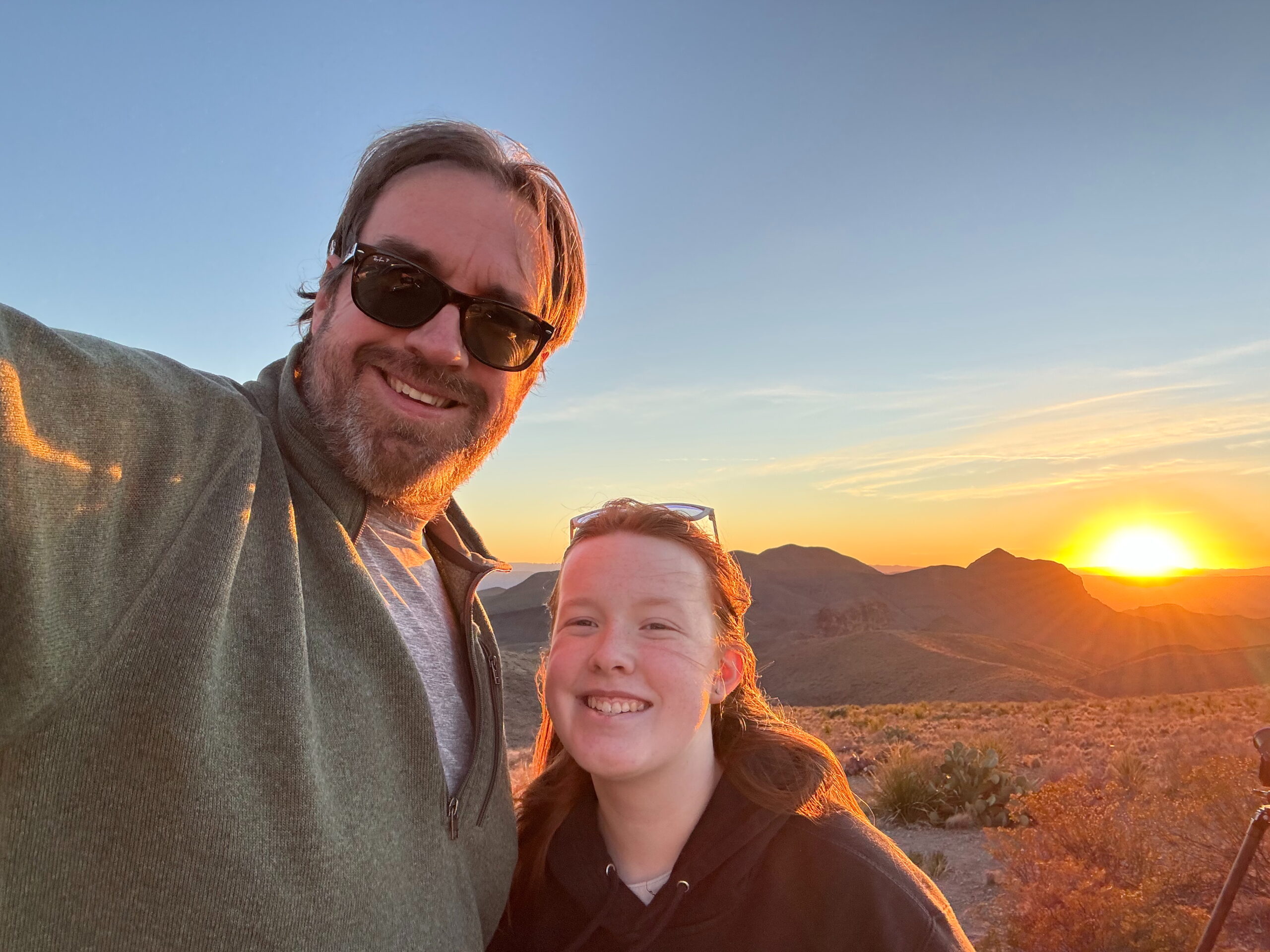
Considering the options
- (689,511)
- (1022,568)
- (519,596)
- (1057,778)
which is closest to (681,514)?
(689,511)

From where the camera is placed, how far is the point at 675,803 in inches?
101

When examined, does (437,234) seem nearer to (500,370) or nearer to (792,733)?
(500,370)

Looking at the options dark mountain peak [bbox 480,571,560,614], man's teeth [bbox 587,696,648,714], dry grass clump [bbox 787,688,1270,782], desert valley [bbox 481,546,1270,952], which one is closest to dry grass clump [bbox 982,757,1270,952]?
desert valley [bbox 481,546,1270,952]

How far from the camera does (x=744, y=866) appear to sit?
2324 mm

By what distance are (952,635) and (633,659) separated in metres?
62.9

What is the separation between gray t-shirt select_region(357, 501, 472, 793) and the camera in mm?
2123

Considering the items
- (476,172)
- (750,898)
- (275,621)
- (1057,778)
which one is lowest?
(1057,778)

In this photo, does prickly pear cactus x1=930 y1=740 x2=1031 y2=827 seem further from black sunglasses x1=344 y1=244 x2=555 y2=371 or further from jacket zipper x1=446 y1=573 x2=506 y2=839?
black sunglasses x1=344 y1=244 x2=555 y2=371

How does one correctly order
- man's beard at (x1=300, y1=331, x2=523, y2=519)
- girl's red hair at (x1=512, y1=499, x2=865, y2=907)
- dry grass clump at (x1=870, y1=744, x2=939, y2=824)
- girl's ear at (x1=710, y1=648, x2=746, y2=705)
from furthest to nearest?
dry grass clump at (x1=870, y1=744, x2=939, y2=824)
girl's ear at (x1=710, y1=648, x2=746, y2=705)
girl's red hair at (x1=512, y1=499, x2=865, y2=907)
man's beard at (x1=300, y1=331, x2=523, y2=519)

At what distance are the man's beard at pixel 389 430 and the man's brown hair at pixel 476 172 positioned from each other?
35 centimetres

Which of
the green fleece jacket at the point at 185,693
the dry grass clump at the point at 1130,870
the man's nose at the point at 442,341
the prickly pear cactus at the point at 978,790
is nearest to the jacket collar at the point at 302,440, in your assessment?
the green fleece jacket at the point at 185,693

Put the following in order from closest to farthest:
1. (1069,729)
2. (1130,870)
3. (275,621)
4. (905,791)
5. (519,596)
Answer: (275,621)
(1130,870)
(905,791)
(1069,729)
(519,596)

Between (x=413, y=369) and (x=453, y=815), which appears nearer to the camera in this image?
(x=453, y=815)

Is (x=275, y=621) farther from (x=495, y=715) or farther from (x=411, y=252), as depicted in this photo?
(x=411, y=252)
